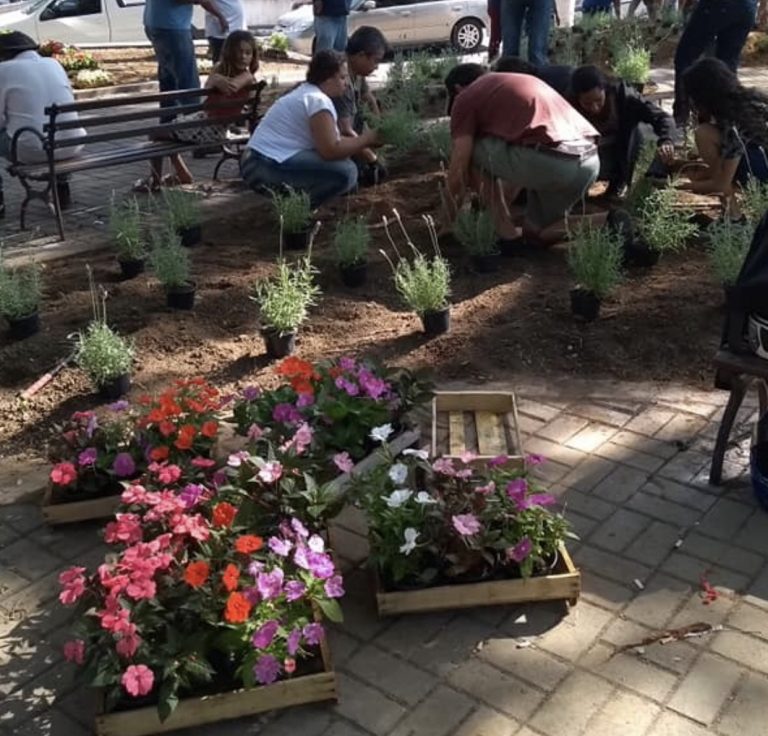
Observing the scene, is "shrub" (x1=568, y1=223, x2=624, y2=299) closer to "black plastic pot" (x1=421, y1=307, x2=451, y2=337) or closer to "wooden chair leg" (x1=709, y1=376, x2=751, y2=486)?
"black plastic pot" (x1=421, y1=307, x2=451, y2=337)

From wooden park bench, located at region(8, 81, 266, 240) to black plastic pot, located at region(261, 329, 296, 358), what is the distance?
2.53m

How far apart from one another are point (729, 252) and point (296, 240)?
2615mm

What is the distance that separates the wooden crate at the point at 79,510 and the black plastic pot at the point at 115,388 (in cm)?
86

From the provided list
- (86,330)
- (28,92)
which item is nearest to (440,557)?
(86,330)

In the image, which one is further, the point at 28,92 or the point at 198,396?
the point at 28,92

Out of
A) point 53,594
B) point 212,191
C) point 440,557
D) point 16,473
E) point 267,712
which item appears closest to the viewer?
point 267,712

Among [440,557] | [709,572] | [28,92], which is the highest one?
[28,92]

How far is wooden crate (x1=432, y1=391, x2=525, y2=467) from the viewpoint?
3.76 meters

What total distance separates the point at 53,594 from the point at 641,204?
13.8 feet

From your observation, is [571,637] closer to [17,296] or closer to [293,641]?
[293,641]

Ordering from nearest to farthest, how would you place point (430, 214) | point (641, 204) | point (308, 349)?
point (308, 349) < point (641, 204) < point (430, 214)

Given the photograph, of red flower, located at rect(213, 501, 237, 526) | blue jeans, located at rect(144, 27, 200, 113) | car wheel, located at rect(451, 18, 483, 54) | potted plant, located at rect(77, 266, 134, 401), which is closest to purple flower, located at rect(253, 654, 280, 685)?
red flower, located at rect(213, 501, 237, 526)

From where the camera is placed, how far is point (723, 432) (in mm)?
3471

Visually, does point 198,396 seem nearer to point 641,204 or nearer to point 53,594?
point 53,594
